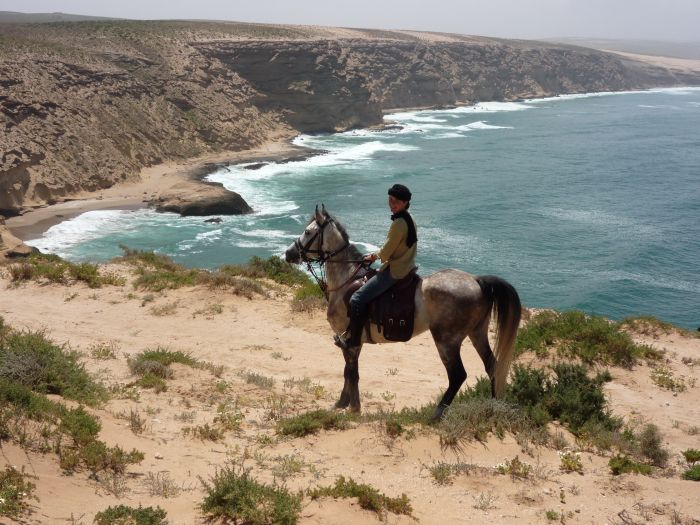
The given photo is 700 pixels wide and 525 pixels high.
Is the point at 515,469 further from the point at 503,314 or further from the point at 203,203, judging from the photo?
the point at 203,203

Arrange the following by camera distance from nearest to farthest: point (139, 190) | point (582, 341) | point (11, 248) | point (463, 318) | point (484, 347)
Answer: point (463, 318) → point (484, 347) → point (582, 341) → point (11, 248) → point (139, 190)

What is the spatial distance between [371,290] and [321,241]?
1.20 meters

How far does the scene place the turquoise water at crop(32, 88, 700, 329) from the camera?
30062mm

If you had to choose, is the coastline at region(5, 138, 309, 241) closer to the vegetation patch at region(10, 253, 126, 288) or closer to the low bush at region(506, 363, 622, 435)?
the vegetation patch at region(10, 253, 126, 288)

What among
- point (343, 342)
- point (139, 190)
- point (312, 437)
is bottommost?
point (139, 190)

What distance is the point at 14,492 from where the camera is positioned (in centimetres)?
488

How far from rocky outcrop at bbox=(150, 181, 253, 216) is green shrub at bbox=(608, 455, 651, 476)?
38.2 meters

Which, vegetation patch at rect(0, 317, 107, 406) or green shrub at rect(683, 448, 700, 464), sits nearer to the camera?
green shrub at rect(683, 448, 700, 464)

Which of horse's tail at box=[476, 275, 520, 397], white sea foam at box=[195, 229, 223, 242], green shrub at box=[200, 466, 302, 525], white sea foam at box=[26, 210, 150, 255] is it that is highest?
horse's tail at box=[476, 275, 520, 397]

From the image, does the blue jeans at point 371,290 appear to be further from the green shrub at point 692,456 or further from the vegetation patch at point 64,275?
the vegetation patch at point 64,275

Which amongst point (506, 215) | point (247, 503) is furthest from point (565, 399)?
point (506, 215)

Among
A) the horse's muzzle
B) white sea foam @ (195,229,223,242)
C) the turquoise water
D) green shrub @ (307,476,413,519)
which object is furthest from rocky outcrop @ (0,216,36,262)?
green shrub @ (307,476,413,519)

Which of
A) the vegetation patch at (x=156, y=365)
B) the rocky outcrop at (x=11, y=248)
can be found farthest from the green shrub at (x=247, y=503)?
the rocky outcrop at (x=11, y=248)

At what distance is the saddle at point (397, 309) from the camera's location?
27.1ft
